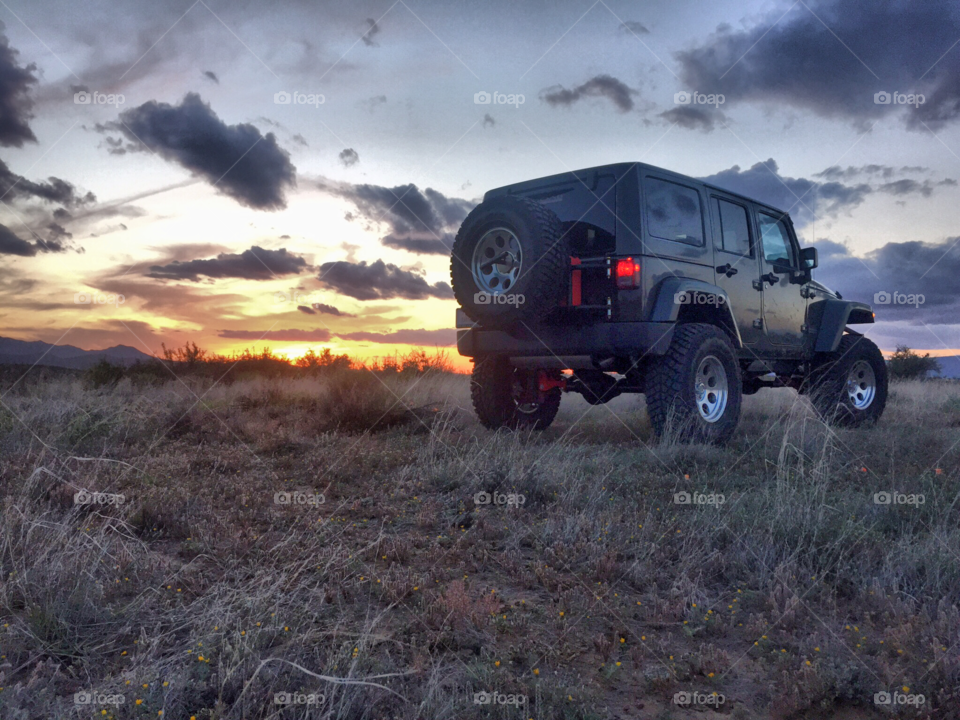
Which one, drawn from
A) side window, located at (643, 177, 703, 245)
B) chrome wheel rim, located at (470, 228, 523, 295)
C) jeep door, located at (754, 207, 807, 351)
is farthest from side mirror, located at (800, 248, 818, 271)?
chrome wheel rim, located at (470, 228, 523, 295)

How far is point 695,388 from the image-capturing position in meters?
→ 6.79

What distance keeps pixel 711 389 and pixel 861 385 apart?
14.0 ft

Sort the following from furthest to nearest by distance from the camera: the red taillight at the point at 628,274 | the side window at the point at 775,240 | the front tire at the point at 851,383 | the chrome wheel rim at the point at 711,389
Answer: the front tire at the point at 851,383 → the side window at the point at 775,240 → the chrome wheel rim at the point at 711,389 → the red taillight at the point at 628,274

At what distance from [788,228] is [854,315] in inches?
70.5

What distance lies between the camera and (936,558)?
3639 millimetres

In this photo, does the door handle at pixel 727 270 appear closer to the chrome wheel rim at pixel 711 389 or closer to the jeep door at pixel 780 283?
the jeep door at pixel 780 283

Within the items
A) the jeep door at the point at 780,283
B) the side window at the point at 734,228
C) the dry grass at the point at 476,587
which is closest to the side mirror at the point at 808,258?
the jeep door at the point at 780,283

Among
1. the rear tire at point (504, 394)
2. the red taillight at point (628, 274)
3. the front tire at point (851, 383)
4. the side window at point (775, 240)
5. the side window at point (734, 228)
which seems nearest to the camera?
the red taillight at point (628, 274)

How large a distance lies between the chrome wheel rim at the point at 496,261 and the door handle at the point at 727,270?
2.52 m

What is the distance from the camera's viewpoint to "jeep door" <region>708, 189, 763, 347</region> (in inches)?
298

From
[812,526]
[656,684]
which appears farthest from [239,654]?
[812,526]

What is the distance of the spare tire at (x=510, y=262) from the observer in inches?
239

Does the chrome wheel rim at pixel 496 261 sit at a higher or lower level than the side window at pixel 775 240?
lower

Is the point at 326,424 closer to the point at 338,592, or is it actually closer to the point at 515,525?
the point at 515,525
